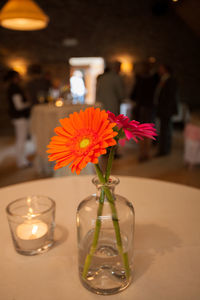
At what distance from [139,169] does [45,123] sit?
4.76 ft

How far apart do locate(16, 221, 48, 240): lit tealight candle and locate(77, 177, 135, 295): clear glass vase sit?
148 mm

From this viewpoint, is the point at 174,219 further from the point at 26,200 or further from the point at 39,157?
the point at 39,157

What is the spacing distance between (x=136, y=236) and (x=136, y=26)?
7636 millimetres

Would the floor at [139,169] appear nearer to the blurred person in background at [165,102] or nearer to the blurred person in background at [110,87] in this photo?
the blurred person in background at [165,102]

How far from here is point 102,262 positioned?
0.55m

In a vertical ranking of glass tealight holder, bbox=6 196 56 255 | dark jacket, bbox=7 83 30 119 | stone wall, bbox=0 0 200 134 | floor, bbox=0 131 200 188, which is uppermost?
stone wall, bbox=0 0 200 134

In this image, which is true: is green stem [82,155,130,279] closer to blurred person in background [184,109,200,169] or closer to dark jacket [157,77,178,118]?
blurred person in background [184,109,200,169]

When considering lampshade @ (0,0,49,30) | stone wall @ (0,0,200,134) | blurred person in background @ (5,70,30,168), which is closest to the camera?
lampshade @ (0,0,49,30)

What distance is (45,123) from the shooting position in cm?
302

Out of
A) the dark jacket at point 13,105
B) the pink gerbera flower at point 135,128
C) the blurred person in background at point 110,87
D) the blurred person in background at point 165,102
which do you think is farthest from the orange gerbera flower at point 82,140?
the blurred person in background at point 165,102

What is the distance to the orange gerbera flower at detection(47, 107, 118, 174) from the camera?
430mm

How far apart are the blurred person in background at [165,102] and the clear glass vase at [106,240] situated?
3.73 meters

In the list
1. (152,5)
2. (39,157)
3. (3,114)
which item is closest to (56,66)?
(3,114)

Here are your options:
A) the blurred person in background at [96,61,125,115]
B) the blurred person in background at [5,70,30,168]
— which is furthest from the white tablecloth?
the blurred person in background at [96,61,125,115]
